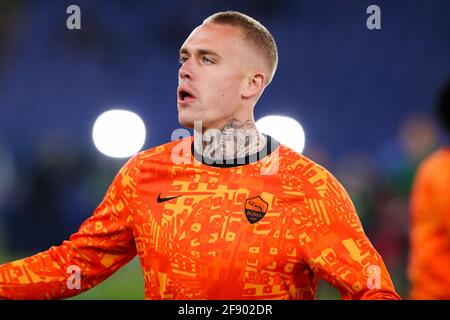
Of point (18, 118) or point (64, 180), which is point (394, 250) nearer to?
point (64, 180)

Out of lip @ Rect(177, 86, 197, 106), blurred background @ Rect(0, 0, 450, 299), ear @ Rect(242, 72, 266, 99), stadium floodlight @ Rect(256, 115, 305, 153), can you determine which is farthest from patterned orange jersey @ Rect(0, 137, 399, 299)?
blurred background @ Rect(0, 0, 450, 299)

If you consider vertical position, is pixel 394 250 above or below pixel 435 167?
below

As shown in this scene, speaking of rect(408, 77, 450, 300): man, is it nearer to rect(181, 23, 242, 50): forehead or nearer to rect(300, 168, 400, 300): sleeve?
rect(300, 168, 400, 300): sleeve

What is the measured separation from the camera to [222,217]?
2.37 metres

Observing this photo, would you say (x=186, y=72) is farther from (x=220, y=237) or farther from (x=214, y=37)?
(x=220, y=237)

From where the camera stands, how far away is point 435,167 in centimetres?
327

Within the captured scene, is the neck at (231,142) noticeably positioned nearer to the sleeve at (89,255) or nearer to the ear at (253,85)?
the ear at (253,85)

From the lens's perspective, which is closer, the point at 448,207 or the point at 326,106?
the point at 448,207

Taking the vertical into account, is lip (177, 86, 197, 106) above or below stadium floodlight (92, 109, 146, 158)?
above

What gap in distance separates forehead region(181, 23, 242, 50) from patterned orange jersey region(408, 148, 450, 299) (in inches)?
47.8

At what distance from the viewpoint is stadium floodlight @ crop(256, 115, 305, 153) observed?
663 cm

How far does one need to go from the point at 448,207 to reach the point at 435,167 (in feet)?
0.65
